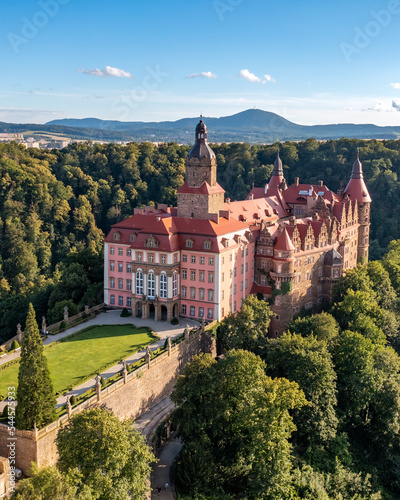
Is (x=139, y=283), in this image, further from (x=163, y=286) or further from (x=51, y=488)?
(x=51, y=488)

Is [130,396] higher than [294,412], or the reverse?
[130,396]

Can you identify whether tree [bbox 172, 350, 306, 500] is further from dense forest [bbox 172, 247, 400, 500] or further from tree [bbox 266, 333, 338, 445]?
tree [bbox 266, 333, 338, 445]

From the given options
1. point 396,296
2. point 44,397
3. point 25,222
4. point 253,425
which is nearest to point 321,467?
point 253,425

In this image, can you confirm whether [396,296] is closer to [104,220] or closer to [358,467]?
[358,467]

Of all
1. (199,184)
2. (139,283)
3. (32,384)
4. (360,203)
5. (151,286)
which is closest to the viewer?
(32,384)

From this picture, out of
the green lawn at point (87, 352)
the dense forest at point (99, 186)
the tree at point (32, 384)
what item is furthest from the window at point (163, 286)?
the tree at point (32, 384)

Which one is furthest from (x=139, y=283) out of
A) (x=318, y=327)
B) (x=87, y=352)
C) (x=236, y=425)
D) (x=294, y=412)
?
(x=236, y=425)
